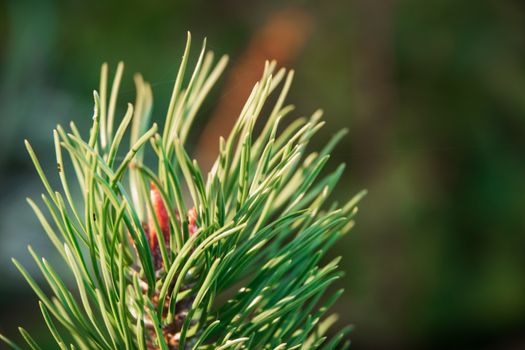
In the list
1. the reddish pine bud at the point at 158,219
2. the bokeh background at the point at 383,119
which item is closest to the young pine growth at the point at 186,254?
the reddish pine bud at the point at 158,219

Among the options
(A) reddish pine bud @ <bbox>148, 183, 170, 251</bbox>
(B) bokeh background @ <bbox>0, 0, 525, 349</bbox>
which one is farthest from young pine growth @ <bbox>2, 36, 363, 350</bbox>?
(B) bokeh background @ <bbox>0, 0, 525, 349</bbox>

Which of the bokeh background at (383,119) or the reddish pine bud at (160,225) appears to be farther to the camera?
the bokeh background at (383,119)

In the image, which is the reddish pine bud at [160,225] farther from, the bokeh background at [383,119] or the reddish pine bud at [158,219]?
the bokeh background at [383,119]

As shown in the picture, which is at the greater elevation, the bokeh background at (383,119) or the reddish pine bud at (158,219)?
the bokeh background at (383,119)

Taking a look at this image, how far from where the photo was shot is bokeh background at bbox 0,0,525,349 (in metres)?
1.79

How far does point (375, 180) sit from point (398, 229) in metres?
0.15

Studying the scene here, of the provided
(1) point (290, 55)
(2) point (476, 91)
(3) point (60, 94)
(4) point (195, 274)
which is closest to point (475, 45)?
(2) point (476, 91)

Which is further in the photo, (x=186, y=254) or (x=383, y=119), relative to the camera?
(x=383, y=119)

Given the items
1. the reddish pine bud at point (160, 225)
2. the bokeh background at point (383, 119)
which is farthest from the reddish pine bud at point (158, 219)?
the bokeh background at point (383, 119)

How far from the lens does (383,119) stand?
1.82 meters

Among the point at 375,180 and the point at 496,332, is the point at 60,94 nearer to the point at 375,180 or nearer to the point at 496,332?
the point at 375,180

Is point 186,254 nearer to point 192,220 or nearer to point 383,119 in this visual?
point 192,220

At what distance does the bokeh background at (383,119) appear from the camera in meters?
1.79

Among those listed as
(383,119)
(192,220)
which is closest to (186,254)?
(192,220)
